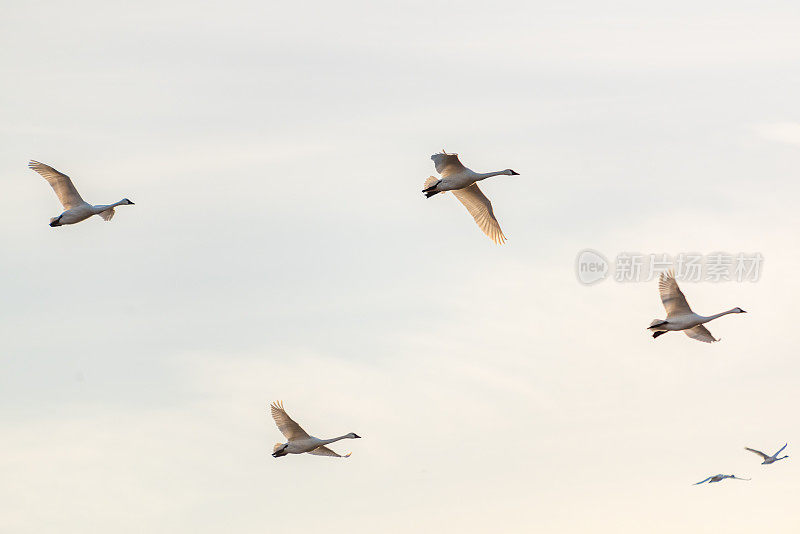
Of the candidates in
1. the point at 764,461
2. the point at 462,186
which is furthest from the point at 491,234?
the point at 764,461

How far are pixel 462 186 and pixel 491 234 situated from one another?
A: 127 inches

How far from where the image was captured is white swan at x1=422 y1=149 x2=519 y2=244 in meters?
65.9

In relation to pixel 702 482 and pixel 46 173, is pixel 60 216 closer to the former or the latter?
pixel 46 173

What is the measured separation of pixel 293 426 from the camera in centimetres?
6944

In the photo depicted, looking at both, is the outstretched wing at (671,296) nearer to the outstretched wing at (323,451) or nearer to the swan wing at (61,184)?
the outstretched wing at (323,451)

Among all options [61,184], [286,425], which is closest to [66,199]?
[61,184]

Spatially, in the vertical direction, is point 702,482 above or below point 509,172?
below

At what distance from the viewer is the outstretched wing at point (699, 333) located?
6606cm

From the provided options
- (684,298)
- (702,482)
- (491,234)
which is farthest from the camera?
(702,482)

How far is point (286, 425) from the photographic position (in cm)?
6938

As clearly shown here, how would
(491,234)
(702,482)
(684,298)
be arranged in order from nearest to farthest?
1. (684,298)
2. (491,234)
3. (702,482)

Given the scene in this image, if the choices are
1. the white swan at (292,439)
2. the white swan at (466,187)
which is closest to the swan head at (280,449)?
the white swan at (292,439)

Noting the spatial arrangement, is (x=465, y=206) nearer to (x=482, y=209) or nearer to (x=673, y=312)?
(x=482, y=209)

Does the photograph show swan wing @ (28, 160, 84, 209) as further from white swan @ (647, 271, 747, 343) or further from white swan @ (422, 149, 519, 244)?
white swan @ (647, 271, 747, 343)
